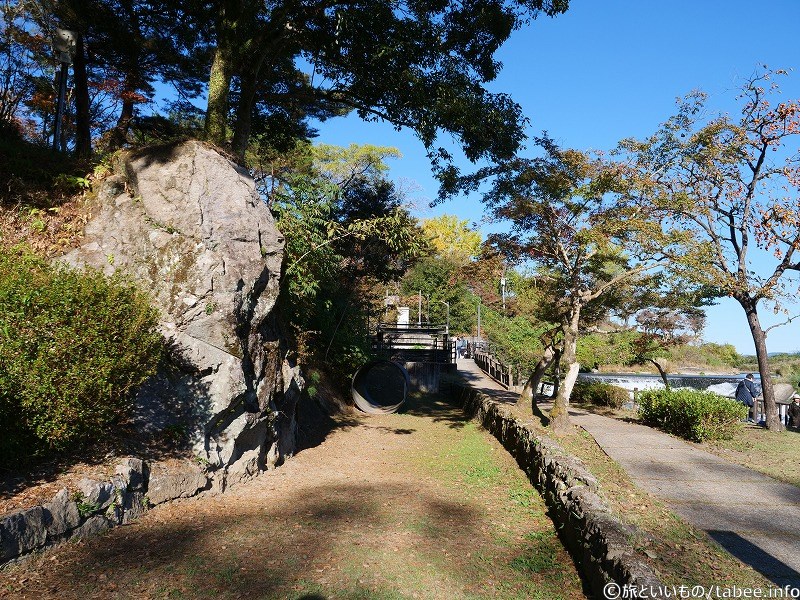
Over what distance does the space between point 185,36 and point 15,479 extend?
474 inches

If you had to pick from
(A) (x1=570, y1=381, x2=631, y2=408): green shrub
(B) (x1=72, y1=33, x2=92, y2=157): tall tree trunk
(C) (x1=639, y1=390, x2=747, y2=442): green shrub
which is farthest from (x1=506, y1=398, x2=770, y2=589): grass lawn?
(A) (x1=570, y1=381, x2=631, y2=408): green shrub

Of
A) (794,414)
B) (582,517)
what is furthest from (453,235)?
(582,517)

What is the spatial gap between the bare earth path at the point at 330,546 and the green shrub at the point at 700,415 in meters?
5.14

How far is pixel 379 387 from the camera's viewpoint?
21531 mm

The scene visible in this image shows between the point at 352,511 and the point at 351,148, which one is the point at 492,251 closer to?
the point at 352,511

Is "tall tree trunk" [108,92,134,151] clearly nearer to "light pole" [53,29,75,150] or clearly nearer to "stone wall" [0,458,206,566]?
"light pole" [53,29,75,150]

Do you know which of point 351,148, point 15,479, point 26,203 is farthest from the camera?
point 351,148

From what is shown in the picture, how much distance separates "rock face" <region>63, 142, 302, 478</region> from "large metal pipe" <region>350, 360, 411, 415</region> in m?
6.96

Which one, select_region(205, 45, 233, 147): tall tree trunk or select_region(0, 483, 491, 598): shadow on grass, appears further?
select_region(205, 45, 233, 147): tall tree trunk

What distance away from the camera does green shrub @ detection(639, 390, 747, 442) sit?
1175cm

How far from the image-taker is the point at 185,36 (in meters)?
13.5

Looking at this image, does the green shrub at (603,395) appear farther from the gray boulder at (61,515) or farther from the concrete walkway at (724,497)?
the gray boulder at (61,515)

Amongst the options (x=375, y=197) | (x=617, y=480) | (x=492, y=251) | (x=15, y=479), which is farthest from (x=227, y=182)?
(x=375, y=197)

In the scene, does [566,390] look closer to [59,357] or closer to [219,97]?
[219,97]
